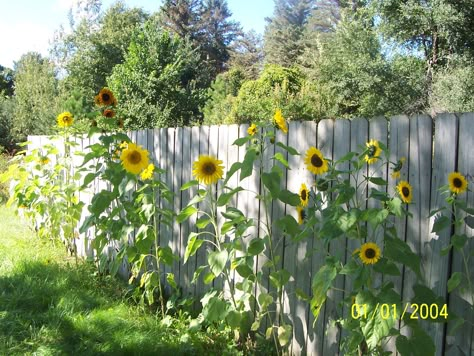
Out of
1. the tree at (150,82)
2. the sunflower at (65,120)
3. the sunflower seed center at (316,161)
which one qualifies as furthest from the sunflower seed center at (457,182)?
the tree at (150,82)

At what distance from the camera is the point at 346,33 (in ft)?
64.7

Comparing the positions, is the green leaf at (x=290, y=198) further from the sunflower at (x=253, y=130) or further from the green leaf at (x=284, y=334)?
the green leaf at (x=284, y=334)

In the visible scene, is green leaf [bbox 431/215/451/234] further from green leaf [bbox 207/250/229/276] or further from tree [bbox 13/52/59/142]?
tree [bbox 13/52/59/142]

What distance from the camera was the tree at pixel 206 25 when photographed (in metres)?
37.3

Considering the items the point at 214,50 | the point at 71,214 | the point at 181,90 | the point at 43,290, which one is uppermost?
the point at 214,50

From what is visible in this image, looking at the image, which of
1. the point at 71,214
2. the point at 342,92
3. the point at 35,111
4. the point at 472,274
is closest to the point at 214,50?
the point at 35,111

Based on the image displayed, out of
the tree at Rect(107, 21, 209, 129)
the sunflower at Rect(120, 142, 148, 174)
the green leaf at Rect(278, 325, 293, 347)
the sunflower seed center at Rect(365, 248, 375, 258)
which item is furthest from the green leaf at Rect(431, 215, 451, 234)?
the tree at Rect(107, 21, 209, 129)

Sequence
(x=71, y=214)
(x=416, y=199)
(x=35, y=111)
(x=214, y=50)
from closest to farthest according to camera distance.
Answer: (x=416, y=199), (x=71, y=214), (x=35, y=111), (x=214, y=50)

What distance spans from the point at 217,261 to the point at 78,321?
1187 mm

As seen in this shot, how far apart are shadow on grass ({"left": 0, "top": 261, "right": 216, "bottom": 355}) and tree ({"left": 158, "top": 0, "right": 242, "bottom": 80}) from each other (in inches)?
1299

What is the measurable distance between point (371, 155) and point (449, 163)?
0.37 meters

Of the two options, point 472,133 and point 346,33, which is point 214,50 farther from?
point 472,133

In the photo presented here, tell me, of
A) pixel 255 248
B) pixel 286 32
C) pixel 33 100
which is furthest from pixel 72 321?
pixel 286 32

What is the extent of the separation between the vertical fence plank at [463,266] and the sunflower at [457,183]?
5.8 inches
